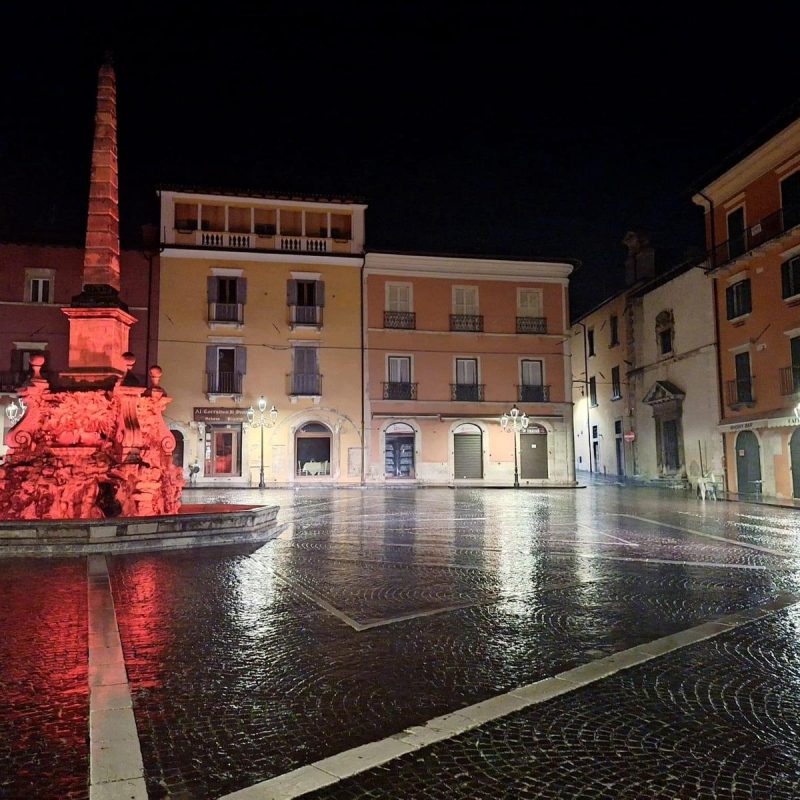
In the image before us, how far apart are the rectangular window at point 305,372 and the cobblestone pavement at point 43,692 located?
89.5 ft

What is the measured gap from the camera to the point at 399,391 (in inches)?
1420

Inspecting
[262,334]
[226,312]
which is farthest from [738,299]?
[226,312]

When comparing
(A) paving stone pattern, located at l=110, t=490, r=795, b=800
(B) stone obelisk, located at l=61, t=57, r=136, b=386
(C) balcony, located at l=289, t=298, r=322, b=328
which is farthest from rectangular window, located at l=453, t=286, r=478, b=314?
(A) paving stone pattern, located at l=110, t=490, r=795, b=800

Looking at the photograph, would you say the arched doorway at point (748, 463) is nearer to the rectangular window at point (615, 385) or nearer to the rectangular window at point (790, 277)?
the rectangular window at point (790, 277)

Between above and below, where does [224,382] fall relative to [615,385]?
below

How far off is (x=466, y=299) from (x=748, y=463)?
53.6 feet

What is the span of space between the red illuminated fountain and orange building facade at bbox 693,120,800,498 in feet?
66.4

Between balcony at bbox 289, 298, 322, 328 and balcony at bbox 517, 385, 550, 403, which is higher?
balcony at bbox 289, 298, 322, 328

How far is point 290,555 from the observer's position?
10547 millimetres

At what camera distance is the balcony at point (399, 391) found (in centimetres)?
3588

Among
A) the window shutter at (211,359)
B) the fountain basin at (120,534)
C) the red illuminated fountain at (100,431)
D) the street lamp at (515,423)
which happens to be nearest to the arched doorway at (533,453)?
the street lamp at (515,423)

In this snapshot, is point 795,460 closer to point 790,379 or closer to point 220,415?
point 790,379

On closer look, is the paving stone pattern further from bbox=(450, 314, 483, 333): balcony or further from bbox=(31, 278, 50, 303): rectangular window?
bbox=(31, 278, 50, 303): rectangular window

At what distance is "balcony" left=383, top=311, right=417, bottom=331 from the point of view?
36.3 metres
